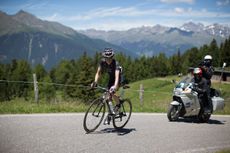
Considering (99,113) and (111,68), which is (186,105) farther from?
(99,113)

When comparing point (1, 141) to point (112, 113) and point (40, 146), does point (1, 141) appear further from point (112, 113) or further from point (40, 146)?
point (112, 113)

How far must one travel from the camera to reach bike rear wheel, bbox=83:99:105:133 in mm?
9266

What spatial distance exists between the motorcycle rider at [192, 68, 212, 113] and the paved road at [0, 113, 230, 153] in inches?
35.8

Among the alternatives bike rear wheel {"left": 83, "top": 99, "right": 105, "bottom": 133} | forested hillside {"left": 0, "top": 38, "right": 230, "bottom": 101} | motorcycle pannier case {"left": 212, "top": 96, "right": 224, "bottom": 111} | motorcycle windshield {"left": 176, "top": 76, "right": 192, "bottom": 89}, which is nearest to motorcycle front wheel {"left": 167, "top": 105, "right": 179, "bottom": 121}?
motorcycle windshield {"left": 176, "top": 76, "right": 192, "bottom": 89}

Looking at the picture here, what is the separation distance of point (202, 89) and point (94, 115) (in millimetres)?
4637

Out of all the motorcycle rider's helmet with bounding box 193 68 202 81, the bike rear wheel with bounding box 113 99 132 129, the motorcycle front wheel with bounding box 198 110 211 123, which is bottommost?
the motorcycle front wheel with bounding box 198 110 211 123

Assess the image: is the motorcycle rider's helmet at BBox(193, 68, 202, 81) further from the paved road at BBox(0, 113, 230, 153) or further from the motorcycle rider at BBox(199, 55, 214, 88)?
the paved road at BBox(0, 113, 230, 153)

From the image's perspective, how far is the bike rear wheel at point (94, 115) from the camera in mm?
9266

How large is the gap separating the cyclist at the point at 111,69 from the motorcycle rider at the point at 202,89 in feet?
12.1

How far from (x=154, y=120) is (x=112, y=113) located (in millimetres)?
3181

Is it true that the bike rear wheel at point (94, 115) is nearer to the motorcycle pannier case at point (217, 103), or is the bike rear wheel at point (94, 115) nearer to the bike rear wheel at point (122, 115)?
the bike rear wheel at point (122, 115)

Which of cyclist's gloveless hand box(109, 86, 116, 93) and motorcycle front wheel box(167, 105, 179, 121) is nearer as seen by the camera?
cyclist's gloveless hand box(109, 86, 116, 93)

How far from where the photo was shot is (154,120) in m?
12.5

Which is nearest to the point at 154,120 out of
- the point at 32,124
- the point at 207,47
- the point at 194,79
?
the point at 194,79
